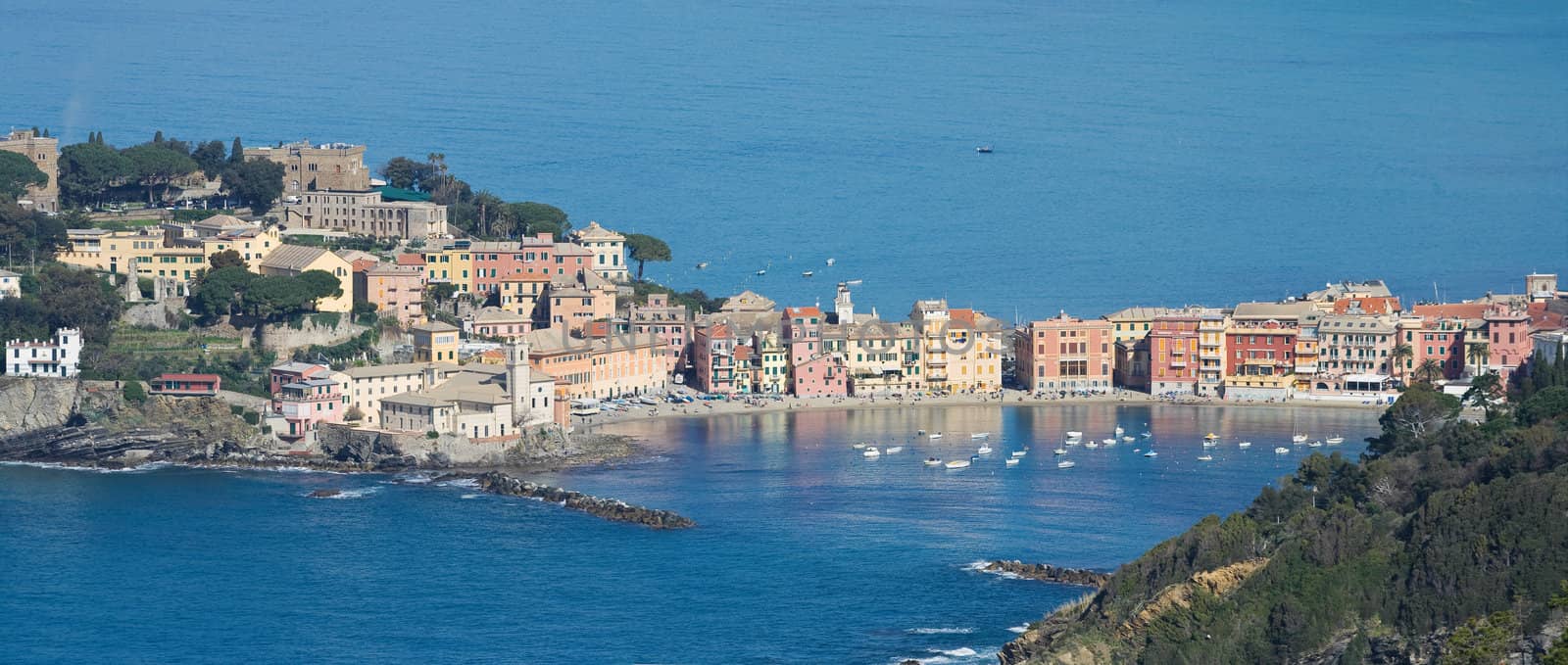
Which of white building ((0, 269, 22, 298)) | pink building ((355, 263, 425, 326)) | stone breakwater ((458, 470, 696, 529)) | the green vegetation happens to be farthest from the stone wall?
the green vegetation

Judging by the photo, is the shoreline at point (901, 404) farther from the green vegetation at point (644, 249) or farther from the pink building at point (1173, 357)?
the green vegetation at point (644, 249)

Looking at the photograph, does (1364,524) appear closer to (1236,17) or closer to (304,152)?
(304,152)

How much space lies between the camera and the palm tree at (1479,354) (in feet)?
174

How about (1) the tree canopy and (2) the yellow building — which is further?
(1) the tree canopy

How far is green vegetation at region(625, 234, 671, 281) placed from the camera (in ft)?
200

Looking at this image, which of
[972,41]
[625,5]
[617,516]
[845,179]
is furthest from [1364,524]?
[625,5]

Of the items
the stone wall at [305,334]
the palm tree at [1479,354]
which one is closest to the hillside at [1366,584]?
the palm tree at [1479,354]

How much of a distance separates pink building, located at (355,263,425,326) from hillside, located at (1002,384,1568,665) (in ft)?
72.0

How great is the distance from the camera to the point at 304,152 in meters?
60.5

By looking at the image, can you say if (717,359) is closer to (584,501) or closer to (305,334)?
(305,334)

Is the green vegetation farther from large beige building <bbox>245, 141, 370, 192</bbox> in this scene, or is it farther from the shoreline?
the shoreline

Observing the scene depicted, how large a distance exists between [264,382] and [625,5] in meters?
82.0

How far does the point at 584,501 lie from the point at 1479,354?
19155 millimetres

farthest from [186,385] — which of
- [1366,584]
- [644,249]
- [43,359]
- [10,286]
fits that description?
[1366,584]
